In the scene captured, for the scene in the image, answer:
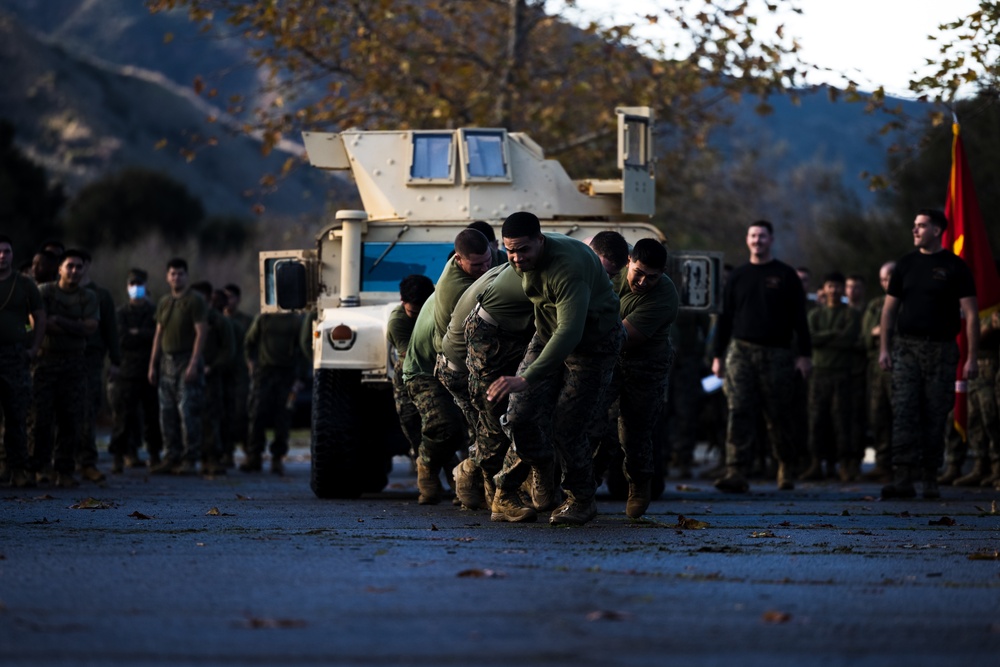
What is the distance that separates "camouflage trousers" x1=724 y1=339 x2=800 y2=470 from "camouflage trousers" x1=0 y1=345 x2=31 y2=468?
5548 millimetres

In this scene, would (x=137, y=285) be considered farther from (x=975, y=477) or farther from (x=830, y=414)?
(x=975, y=477)

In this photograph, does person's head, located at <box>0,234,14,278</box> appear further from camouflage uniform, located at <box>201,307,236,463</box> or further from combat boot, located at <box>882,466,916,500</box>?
combat boot, located at <box>882,466,916,500</box>

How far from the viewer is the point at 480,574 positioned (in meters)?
7.21

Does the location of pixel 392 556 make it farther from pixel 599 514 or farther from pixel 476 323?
pixel 599 514

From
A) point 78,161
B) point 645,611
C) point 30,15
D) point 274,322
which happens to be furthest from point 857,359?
point 30,15

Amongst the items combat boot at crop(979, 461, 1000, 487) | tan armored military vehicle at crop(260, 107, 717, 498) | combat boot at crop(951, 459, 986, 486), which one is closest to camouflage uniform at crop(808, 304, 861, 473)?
combat boot at crop(951, 459, 986, 486)

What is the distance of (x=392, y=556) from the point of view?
8039 millimetres

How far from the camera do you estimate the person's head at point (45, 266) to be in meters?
16.0

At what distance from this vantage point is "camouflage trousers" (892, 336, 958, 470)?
1298 cm

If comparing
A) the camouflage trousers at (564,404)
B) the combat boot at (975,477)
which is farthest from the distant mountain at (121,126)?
the camouflage trousers at (564,404)

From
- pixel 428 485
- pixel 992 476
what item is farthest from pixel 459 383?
pixel 992 476

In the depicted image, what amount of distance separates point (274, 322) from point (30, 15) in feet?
505

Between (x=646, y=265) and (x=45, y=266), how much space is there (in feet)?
23.8

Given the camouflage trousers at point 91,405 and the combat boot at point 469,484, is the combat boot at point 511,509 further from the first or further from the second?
the camouflage trousers at point 91,405
